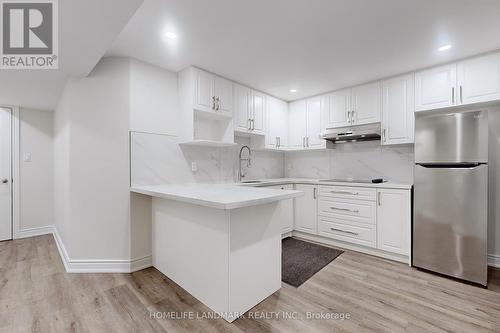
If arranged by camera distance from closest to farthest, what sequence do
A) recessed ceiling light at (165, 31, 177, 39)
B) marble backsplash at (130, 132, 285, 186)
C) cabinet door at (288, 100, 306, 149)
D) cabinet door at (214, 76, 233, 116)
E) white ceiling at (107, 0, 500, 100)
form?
white ceiling at (107, 0, 500, 100) < recessed ceiling light at (165, 31, 177, 39) < marble backsplash at (130, 132, 285, 186) < cabinet door at (214, 76, 233, 116) < cabinet door at (288, 100, 306, 149)

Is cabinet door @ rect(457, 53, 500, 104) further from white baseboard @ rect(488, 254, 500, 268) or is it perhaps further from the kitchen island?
the kitchen island

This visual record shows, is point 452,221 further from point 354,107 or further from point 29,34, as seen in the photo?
point 29,34

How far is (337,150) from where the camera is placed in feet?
12.6

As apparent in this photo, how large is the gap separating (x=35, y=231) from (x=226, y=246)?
12.9 ft

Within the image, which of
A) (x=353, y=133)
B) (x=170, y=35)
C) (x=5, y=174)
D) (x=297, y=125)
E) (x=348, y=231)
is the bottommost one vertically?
(x=348, y=231)

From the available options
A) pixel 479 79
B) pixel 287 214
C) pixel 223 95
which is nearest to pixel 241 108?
pixel 223 95

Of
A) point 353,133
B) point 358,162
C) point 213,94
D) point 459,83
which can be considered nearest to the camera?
point 459,83

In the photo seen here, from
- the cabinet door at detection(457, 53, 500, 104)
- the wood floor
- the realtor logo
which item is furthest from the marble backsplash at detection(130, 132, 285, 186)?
the cabinet door at detection(457, 53, 500, 104)

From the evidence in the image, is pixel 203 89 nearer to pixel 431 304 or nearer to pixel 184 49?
pixel 184 49

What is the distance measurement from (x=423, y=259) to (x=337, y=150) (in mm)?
1930

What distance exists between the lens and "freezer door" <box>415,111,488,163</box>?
2.18 meters

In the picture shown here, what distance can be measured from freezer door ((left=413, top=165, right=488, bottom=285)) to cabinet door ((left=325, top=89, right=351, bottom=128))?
1.29m

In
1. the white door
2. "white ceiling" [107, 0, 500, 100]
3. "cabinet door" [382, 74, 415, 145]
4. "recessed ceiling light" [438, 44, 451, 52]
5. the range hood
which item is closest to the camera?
"white ceiling" [107, 0, 500, 100]

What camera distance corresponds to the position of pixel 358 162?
3609 millimetres
